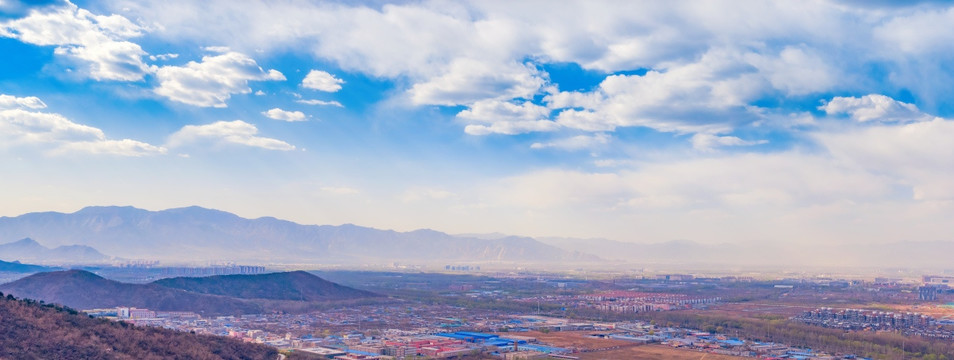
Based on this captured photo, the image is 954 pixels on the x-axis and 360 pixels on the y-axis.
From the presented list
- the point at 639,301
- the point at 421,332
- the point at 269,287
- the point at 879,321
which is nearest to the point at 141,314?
the point at 421,332

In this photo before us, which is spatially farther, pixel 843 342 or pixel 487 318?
pixel 487 318

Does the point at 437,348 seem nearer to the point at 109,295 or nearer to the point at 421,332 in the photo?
the point at 421,332

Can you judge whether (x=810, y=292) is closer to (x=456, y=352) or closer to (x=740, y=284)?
(x=740, y=284)

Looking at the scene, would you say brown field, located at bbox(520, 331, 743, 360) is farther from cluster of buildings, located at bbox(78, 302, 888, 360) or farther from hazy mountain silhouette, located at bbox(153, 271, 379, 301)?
hazy mountain silhouette, located at bbox(153, 271, 379, 301)

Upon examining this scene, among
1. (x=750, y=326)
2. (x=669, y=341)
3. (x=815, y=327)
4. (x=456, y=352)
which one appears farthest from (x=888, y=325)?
(x=456, y=352)

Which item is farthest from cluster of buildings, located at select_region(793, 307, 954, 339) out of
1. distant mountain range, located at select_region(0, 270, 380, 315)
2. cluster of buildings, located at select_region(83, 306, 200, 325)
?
cluster of buildings, located at select_region(83, 306, 200, 325)

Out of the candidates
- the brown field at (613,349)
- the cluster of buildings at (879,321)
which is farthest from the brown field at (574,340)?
the cluster of buildings at (879,321)
